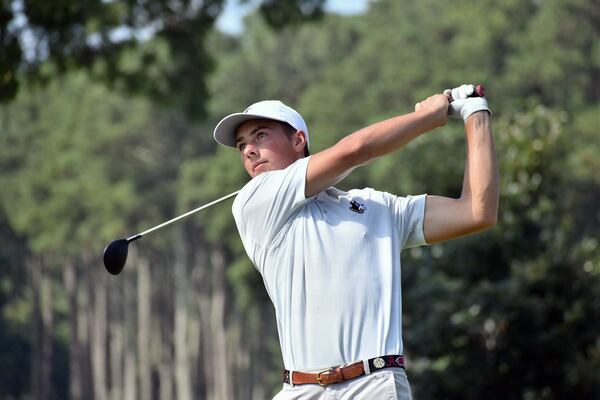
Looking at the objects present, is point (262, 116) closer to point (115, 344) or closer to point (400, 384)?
point (400, 384)

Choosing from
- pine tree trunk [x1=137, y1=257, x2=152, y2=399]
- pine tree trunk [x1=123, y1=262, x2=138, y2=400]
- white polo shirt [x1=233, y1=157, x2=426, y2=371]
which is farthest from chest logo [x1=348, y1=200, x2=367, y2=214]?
pine tree trunk [x1=123, y1=262, x2=138, y2=400]

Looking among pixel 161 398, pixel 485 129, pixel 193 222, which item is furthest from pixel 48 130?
pixel 485 129

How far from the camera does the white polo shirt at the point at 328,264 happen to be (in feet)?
15.4

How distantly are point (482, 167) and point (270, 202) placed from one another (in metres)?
0.73

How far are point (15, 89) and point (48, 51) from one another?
1731mm

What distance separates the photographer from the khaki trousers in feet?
15.3

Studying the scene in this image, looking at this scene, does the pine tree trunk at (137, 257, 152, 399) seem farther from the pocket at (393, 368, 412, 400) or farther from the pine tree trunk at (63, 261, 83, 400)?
the pocket at (393, 368, 412, 400)

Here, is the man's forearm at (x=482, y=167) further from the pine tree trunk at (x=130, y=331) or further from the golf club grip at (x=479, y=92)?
the pine tree trunk at (x=130, y=331)

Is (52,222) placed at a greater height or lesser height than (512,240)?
greater

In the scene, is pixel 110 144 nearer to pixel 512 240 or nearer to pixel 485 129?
pixel 512 240

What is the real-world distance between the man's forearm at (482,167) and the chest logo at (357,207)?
38 cm

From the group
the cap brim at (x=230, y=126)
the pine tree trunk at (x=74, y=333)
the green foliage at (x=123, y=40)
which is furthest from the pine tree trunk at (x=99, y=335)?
the cap brim at (x=230, y=126)

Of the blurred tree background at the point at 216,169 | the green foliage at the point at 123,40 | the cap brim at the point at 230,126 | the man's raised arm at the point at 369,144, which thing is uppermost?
the blurred tree background at the point at 216,169

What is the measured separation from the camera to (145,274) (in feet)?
201
